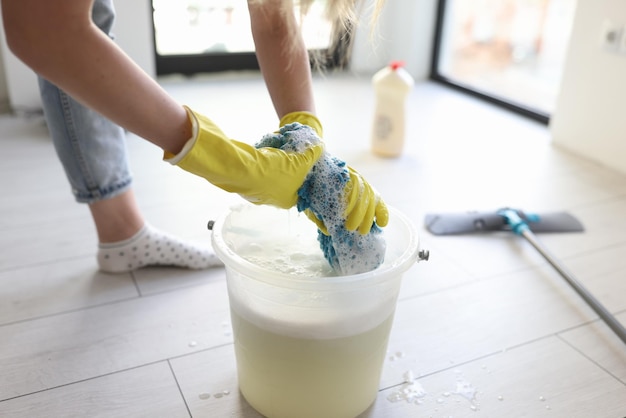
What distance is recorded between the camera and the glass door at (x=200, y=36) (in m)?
2.33

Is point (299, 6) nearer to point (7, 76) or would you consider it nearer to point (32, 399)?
point (32, 399)

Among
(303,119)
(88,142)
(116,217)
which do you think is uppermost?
(303,119)

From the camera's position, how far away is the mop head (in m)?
0.68

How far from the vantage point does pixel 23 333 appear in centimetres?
91

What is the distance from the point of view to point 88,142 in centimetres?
97

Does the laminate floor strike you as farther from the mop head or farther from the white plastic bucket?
the mop head

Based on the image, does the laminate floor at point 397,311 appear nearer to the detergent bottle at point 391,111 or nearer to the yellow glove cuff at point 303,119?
the detergent bottle at point 391,111

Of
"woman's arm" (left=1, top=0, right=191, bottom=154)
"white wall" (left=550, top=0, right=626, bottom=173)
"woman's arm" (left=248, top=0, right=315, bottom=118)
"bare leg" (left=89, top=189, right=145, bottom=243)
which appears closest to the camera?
"woman's arm" (left=1, top=0, right=191, bottom=154)

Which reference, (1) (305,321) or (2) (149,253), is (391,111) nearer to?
(2) (149,253)

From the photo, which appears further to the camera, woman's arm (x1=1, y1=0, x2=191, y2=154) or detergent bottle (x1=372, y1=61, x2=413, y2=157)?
detergent bottle (x1=372, y1=61, x2=413, y2=157)

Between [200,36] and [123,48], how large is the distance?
2.00ft

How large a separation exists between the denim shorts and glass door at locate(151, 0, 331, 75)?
139 cm

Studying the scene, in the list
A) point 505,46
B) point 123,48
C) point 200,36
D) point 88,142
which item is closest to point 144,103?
point 88,142

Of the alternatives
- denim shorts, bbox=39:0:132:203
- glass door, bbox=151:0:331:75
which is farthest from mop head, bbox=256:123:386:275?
glass door, bbox=151:0:331:75
